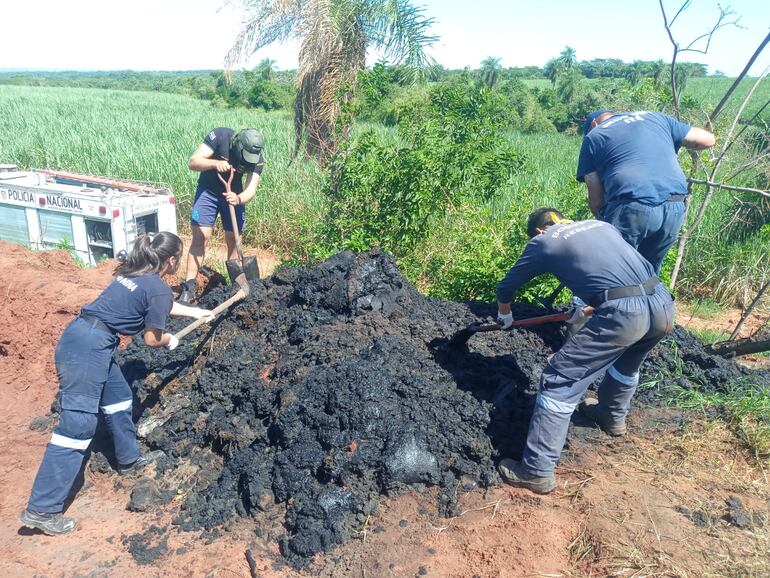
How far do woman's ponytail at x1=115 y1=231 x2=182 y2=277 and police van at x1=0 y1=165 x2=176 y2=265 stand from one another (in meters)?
3.27

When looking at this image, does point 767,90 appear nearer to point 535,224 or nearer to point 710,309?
point 710,309

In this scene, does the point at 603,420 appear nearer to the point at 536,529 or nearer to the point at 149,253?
the point at 536,529

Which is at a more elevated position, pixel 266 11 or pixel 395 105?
pixel 266 11

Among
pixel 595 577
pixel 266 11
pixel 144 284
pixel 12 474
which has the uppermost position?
pixel 266 11

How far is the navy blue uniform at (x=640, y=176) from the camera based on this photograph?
3758mm

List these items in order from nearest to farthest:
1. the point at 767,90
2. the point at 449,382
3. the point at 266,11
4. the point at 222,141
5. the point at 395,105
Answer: the point at 449,382 → the point at 222,141 → the point at 395,105 → the point at 266,11 → the point at 767,90

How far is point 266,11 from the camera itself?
9797 millimetres

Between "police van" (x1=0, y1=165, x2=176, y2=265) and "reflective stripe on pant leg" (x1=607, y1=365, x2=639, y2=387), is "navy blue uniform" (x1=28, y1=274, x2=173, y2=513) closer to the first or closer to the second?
"reflective stripe on pant leg" (x1=607, y1=365, x2=639, y2=387)

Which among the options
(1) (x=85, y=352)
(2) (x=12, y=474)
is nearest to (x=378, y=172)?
(1) (x=85, y=352)

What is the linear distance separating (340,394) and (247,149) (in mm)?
2794

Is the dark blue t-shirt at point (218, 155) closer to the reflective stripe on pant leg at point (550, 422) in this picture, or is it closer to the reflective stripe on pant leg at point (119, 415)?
the reflective stripe on pant leg at point (119, 415)

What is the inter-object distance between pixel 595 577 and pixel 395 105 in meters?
5.28

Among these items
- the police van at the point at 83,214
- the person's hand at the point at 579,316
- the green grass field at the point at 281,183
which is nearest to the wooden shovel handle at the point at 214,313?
the green grass field at the point at 281,183

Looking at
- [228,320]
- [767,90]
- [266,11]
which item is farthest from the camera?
[767,90]
